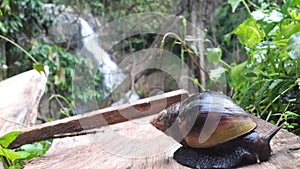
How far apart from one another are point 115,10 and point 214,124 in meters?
2.82

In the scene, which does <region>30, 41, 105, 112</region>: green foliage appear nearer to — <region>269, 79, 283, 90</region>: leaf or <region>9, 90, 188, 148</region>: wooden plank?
<region>9, 90, 188, 148</region>: wooden plank

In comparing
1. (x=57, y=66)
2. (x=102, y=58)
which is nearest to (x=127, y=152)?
(x=102, y=58)

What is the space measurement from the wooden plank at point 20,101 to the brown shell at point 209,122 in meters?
0.41

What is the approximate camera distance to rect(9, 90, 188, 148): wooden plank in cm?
66

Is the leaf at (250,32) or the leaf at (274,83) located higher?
the leaf at (250,32)

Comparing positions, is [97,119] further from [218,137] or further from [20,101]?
[218,137]

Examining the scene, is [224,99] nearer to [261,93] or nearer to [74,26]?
[261,93]

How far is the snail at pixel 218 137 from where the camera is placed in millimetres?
416

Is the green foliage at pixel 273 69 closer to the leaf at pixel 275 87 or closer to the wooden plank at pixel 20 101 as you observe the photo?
the leaf at pixel 275 87

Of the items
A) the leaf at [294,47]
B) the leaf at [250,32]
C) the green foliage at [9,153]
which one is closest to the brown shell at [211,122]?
the leaf at [294,47]

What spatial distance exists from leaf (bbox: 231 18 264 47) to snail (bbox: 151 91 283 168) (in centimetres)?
38

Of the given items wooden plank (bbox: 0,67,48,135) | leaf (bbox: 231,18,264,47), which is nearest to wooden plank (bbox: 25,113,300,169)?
wooden plank (bbox: 0,67,48,135)

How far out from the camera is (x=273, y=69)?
0.72 metres

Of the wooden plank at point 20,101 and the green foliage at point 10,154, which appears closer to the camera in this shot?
the green foliage at point 10,154
